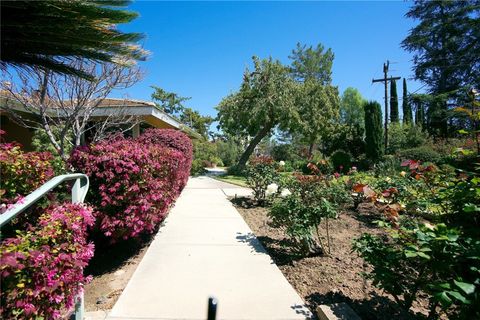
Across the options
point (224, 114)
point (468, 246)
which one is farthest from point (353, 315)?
point (224, 114)

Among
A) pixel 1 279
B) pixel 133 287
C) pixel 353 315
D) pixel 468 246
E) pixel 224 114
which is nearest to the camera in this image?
pixel 1 279

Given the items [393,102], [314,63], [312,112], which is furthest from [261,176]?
[314,63]

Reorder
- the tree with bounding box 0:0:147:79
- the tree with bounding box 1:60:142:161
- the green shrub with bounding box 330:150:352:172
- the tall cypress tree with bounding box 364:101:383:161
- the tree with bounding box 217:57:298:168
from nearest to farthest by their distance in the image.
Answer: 1. the tree with bounding box 0:0:147:79
2. the tree with bounding box 1:60:142:161
3. the tree with bounding box 217:57:298:168
4. the green shrub with bounding box 330:150:352:172
5. the tall cypress tree with bounding box 364:101:383:161

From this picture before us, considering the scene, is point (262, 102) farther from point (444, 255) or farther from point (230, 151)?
point (444, 255)

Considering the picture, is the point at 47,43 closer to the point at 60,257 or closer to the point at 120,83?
the point at 60,257

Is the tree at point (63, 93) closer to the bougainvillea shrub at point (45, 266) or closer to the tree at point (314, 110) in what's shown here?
the bougainvillea shrub at point (45, 266)

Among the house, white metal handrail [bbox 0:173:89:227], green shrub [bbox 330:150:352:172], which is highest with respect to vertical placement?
the house

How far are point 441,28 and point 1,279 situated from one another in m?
33.6

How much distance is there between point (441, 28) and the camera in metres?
25.4

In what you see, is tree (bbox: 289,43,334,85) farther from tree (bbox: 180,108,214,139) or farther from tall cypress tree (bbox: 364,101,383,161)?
tall cypress tree (bbox: 364,101,383,161)

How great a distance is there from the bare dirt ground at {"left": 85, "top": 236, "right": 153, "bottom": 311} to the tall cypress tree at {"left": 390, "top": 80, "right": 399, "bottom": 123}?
36.3 meters

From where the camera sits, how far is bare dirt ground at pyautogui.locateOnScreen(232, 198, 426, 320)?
2859mm

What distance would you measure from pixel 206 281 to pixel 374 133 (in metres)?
20.8

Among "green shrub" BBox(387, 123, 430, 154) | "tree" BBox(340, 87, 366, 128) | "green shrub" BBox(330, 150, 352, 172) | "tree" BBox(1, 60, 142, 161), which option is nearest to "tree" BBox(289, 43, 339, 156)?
"green shrub" BBox(330, 150, 352, 172)
